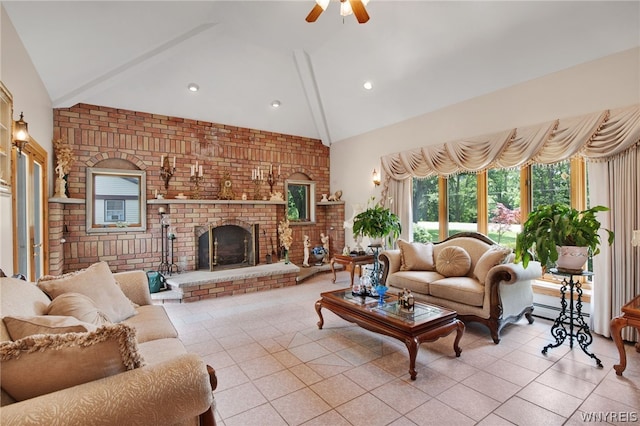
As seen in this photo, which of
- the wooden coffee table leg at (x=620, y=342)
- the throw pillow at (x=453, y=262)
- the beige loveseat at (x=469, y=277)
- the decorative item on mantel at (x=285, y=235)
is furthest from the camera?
the decorative item on mantel at (x=285, y=235)

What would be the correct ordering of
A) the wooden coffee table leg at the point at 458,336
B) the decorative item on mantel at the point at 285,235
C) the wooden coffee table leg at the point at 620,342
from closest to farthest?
the wooden coffee table leg at the point at 620,342
the wooden coffee table leg at the point at 458,336
the decorative item on mantel at the point at 285,235

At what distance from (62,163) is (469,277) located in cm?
568

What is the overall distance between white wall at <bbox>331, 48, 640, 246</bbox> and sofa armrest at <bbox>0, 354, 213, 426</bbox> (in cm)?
433

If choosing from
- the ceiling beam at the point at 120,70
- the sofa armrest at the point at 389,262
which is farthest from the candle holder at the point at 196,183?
the sofa armrest at the point at 389,262

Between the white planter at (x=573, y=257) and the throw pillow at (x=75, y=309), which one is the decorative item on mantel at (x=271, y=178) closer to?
the throw pillow at (x=75, y=309)

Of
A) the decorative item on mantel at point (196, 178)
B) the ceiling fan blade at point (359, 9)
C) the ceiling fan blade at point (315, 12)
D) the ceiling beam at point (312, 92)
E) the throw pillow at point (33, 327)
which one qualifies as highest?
the ceiling beam at point (312, 92)

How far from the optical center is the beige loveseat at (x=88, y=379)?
41.9 inches

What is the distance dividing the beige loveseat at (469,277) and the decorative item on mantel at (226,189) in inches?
120

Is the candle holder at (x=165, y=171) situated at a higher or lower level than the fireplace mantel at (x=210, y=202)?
higher

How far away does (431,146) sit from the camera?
16.1 feet

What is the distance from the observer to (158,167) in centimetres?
534

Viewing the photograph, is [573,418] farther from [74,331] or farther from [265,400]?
[74,331]

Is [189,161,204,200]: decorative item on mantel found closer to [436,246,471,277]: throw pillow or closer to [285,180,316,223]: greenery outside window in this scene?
[285,180,316,223]: greenery outside window

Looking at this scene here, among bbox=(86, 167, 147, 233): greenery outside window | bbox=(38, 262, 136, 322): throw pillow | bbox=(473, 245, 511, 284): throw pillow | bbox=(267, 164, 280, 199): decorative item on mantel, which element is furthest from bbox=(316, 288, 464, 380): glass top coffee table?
bbox=(86, 167, 147, 233): greenery outside window
